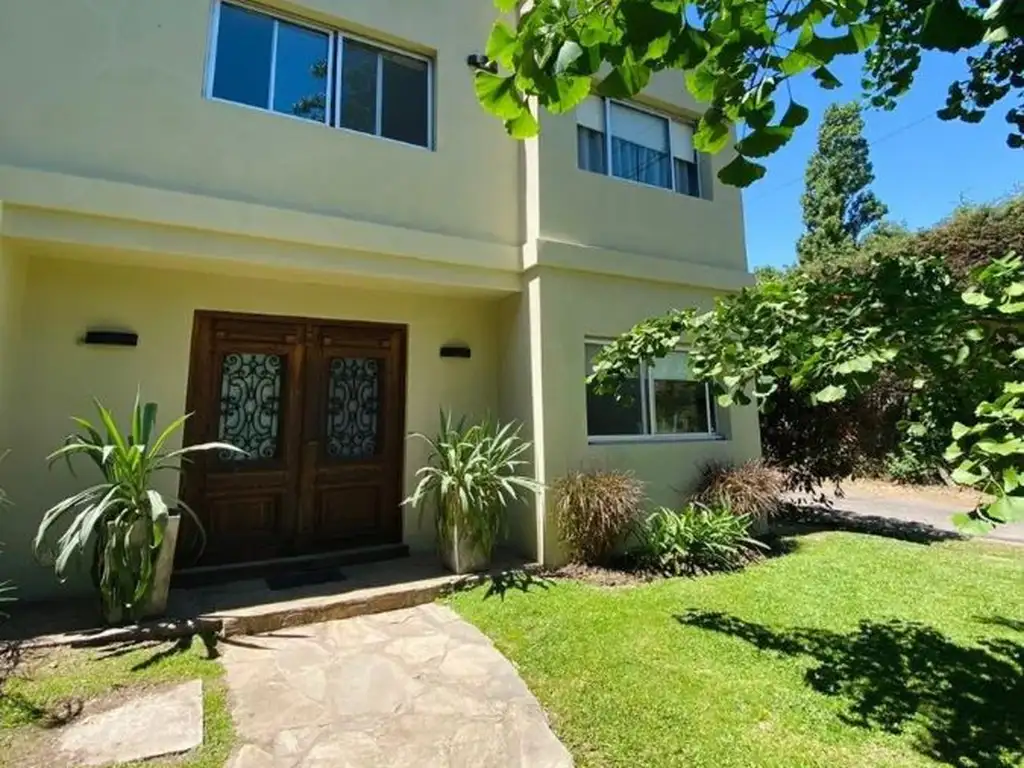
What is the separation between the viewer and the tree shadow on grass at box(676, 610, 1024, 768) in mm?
3412

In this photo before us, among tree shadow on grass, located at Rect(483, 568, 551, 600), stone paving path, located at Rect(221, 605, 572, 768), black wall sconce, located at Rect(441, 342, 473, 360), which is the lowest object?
stone paving path, located at Rect(221, 605, 572, 768)

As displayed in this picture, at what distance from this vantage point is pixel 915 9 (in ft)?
10.6

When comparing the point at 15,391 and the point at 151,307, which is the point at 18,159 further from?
the point at 15,391

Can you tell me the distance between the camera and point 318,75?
22.5ft

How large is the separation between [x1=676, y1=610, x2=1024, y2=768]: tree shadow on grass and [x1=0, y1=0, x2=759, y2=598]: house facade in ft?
9.49

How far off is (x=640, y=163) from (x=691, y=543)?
5757 millimetres

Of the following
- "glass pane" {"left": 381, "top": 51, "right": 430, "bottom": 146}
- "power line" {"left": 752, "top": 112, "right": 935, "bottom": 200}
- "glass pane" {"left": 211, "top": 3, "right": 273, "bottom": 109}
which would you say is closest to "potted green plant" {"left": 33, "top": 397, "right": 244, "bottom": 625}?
"glass pane" {"left": 211, "top": 3, "right": 273, "bottom": 109}

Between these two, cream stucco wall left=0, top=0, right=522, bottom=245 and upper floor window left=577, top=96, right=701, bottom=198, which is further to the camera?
upper floor window left=577, top=96, right=701, bottom=198

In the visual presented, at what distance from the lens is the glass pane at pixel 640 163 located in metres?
8.41

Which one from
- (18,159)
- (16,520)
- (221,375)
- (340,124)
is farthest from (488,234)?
(16,520)

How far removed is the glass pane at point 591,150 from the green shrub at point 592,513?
14.9 ft

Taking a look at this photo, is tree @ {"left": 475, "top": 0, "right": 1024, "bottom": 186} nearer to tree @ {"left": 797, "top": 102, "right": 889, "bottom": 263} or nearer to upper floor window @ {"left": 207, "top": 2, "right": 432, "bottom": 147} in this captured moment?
upper floor window @ {"left": 207, "top": 2, "right": 432, "bottom": 147}

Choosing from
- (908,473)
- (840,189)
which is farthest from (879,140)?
(908,473)

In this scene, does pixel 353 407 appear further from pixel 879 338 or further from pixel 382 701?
pixel 879 338
